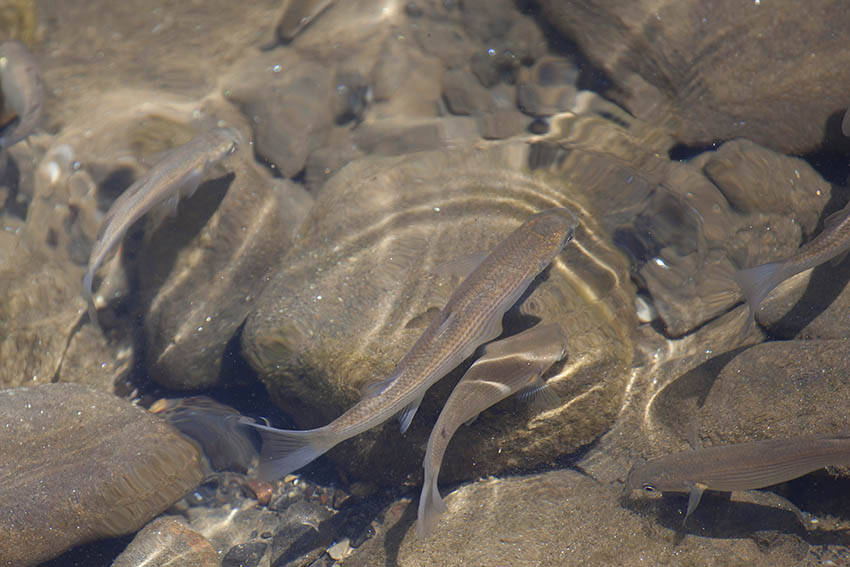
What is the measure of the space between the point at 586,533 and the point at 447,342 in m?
1.79

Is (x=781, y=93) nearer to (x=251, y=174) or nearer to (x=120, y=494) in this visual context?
(x=251, y=174)

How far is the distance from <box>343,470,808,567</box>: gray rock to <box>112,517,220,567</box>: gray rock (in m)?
1.40

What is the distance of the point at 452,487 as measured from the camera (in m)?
4.77

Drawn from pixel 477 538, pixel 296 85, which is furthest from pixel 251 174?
pixel 477 538

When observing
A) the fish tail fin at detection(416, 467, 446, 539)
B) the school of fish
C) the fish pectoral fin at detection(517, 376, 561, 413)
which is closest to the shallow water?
the fish pectoral fin at detection(517, 376, 561, 413)

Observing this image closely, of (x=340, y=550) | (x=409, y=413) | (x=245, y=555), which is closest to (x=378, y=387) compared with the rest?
(x=409, y=413)

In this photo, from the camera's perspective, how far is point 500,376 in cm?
411

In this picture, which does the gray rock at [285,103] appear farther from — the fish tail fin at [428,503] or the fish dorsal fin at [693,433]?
the fish dorsal fin at [693,433]

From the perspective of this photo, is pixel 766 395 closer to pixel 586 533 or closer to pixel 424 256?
pixel 586 533

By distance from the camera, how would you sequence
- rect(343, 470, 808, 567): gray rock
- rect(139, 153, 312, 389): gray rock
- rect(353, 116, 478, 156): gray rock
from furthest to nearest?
1. rect(353, 116, 478, 156): gray rock
2. rect(139, 153, 312, 389): gray rock
3. rect(343, 470, 808, 567): gray rock

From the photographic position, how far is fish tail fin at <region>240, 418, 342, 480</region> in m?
3.63

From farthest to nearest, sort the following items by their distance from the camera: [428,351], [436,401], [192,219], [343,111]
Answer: [343,111] → [192,219] → [436,401] → [428,351]

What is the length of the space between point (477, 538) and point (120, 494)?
3.21 metres

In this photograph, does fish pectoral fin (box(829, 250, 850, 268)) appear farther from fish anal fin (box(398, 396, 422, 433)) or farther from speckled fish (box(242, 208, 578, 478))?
fish anal fin (box(398, 396, 422, 433))
